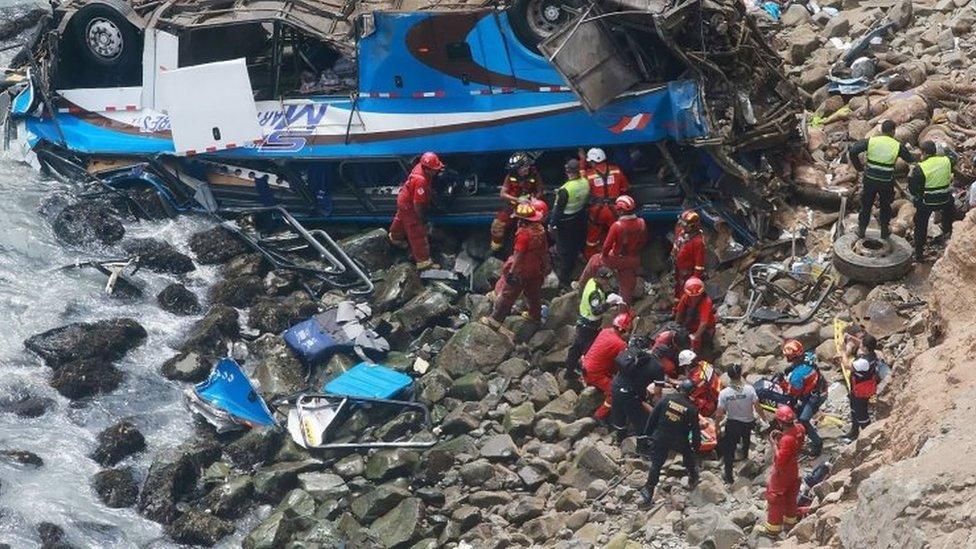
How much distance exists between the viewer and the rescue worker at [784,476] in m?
10.7

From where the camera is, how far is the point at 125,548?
12312mm

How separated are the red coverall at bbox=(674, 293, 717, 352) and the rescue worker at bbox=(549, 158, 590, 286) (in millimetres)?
1515

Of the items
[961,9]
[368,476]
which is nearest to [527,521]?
[368,476]

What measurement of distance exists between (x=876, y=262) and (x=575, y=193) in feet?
8.84

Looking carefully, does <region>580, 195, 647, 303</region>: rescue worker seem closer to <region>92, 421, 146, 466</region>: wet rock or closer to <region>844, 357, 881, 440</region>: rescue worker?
<region>844, 357, 881, 440</region>: rescue worker

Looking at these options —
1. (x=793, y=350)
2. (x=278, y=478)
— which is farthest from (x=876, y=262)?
(x=278, y=478)

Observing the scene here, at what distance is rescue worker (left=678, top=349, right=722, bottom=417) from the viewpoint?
11.9m

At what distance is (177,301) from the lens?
15.0m

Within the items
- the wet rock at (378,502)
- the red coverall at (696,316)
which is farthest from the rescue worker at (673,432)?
the wet rock at (378,502)

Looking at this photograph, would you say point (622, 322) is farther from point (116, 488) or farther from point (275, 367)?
point (116, 488)

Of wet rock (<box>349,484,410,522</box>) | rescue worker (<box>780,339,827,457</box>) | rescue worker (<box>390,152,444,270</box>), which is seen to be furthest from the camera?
rescue worker (<box>390,152,444,270</box>)

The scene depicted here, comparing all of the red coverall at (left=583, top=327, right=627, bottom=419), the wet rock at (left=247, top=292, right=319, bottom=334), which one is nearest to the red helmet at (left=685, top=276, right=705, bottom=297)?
the red coverall at (left=583, top=327, right=627, bottom=419)

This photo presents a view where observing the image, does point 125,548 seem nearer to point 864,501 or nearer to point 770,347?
point 770,347

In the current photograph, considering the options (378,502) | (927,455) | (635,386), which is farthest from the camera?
(378,502)
